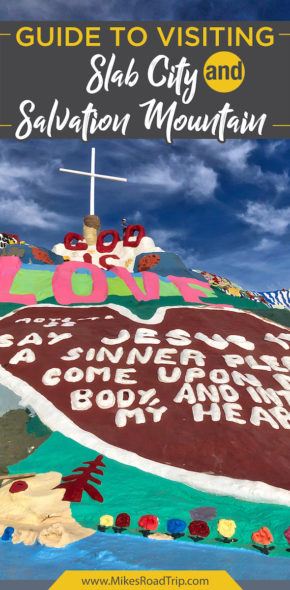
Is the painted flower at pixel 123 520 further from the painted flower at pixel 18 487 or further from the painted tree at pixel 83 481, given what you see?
the painted flower at pixel 18 487

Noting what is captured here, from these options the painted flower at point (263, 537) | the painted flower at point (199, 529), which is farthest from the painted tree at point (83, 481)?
the painted flower at point (263, 537)

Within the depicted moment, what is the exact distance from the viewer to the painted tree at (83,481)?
670cm

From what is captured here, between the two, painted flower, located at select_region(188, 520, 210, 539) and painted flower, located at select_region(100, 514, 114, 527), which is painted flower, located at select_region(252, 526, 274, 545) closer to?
painted flower, located at select_region(188, 520, 210, 539)

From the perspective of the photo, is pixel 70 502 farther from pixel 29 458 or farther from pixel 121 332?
pixel 121 332

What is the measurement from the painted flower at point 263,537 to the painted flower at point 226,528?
0.25 m

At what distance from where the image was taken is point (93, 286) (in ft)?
50.0

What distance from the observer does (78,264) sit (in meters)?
16.8

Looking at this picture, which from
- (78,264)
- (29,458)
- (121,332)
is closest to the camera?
(29,458)

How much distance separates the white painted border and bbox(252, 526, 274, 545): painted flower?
684 mm

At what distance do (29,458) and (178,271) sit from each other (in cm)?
1166

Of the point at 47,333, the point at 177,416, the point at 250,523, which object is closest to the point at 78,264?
the point at 47,333

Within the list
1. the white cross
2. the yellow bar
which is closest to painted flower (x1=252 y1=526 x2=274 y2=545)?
the yellow bar

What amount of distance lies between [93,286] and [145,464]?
28.0 feet

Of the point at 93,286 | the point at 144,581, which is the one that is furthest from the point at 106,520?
the point at 93,286
